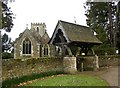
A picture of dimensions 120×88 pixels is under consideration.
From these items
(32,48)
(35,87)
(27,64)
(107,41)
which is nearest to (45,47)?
Answer: (32,48)

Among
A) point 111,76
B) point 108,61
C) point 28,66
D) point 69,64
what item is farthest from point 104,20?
point 28,66

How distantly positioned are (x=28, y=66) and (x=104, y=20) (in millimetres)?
23179

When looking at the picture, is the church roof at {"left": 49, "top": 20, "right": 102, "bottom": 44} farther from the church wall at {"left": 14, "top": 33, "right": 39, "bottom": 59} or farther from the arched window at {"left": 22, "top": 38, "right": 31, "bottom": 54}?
the arched window at {"left": 22, "top": 38, "right": 31, "bottom": 54}

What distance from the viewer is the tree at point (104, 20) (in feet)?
115

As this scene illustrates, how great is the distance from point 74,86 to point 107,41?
24797 mm

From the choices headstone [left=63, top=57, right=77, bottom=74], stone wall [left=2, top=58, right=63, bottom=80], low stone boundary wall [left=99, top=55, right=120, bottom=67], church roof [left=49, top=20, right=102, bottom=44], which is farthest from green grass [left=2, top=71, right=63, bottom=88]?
low stone boundary wall [left=99, top=55, right=120, bottom=67]

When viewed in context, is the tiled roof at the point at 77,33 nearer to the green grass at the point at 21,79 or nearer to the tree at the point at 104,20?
the green grass at the point at 21,79

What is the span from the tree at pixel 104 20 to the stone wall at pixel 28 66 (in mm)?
16356

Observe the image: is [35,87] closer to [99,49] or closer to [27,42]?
[99,49]

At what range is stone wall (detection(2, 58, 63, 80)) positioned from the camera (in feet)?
45.1

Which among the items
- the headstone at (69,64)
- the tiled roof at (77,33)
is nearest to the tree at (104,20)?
the tiled roof at (77,33)

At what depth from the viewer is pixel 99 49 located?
3319 cm

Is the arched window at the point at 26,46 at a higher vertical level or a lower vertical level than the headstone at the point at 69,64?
higher

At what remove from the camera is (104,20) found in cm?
3638
